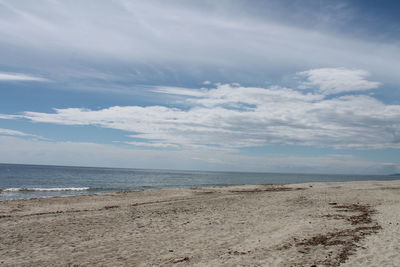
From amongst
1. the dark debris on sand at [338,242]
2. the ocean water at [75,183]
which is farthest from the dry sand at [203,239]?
the ocean water at [75,183]

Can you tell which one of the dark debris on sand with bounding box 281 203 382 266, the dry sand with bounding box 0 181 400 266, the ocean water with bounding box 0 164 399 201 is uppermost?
the dark debris on sand with bounding box 281 203 382 266

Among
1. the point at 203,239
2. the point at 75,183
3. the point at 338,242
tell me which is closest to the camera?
the point at 338,242

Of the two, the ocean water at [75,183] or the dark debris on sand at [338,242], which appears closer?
the dark debris on sand at [338,242]

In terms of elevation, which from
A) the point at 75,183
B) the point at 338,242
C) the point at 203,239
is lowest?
the point at 75,183

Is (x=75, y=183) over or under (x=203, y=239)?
under

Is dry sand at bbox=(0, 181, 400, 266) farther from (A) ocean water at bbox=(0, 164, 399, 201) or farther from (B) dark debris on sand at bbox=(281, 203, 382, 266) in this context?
(A) ocean water at bbox=(0, 164, 399, 201)

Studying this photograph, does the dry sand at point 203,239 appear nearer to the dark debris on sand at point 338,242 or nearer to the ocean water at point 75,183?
the dark debris on sand at point 338,242

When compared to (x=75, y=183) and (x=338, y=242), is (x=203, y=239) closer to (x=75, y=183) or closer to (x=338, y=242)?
(x=338, y=242)

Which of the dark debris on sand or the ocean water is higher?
the dark debris on sand

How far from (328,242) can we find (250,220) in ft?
20.3

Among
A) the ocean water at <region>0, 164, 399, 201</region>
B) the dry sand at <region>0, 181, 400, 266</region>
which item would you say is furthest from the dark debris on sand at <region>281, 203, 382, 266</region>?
the ocean water at <region>0, 164, 399, 201</region>

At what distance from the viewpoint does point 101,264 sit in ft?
33.1

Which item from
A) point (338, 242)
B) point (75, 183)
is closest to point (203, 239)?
point (338, 242)

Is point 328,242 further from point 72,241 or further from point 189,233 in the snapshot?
point 72,241
